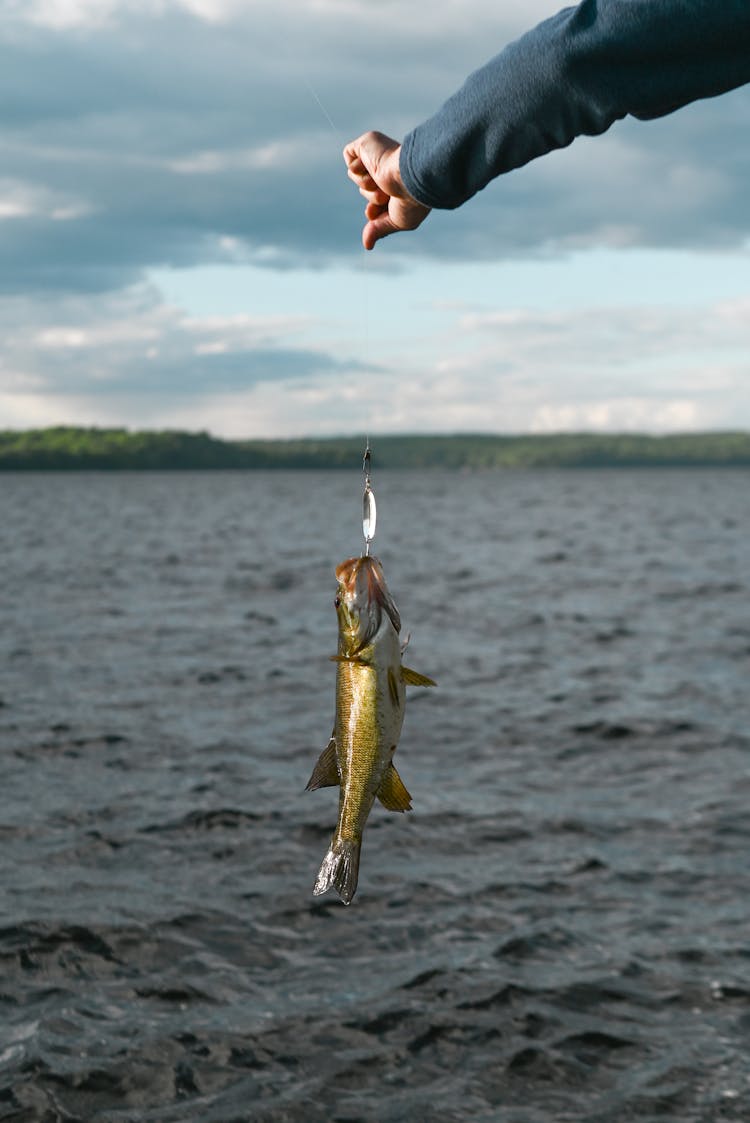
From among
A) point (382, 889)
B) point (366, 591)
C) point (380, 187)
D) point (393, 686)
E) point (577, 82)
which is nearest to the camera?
point (577, 82)

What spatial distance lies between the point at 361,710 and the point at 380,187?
169 centimetres

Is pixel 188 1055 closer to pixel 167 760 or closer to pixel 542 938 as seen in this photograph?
pixel 542 938

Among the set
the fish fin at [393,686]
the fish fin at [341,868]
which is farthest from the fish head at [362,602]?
the fish fin at [341,868]

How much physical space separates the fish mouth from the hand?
1057 millimetres

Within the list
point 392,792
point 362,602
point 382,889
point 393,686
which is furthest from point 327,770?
point 382,889

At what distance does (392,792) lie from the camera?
438 cm

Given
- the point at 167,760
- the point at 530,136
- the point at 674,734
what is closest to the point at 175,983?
the point at 167,760

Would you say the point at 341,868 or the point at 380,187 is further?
the point at 341,868

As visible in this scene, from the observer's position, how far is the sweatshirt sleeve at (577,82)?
9.42 feet

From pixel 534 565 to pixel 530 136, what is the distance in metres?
40.6

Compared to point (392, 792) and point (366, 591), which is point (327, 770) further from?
point (366, 591)

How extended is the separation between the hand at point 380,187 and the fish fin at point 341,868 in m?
2.04

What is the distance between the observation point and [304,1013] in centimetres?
888

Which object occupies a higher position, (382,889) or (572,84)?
(572,84)
